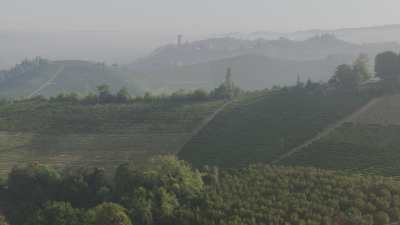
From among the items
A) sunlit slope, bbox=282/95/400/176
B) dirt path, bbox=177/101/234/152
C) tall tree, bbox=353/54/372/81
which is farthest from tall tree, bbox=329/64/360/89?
dirt path, bbox=177/101/234/152

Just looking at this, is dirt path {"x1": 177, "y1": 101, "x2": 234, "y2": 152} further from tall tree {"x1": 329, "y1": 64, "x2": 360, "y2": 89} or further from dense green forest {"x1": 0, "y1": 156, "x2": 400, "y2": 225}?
tall tree {"x1": 329, "y1": 64, "x2": 360, "y2": 89}

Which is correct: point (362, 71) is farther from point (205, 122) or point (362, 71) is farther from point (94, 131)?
point (94, 131)

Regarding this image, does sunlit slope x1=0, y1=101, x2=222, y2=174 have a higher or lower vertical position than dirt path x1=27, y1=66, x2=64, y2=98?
lower

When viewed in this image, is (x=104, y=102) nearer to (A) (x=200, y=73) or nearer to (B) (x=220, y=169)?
(B) (x=220, y=169)

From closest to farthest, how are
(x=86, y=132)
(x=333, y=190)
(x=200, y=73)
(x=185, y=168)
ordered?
(x=333, y=190) → (x=185, y=168) → (x=86, y=132) → (x=200, y=73)

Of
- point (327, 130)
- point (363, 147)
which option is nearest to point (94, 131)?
point (327, 130)

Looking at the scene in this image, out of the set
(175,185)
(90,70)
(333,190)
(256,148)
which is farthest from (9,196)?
(90,70)
